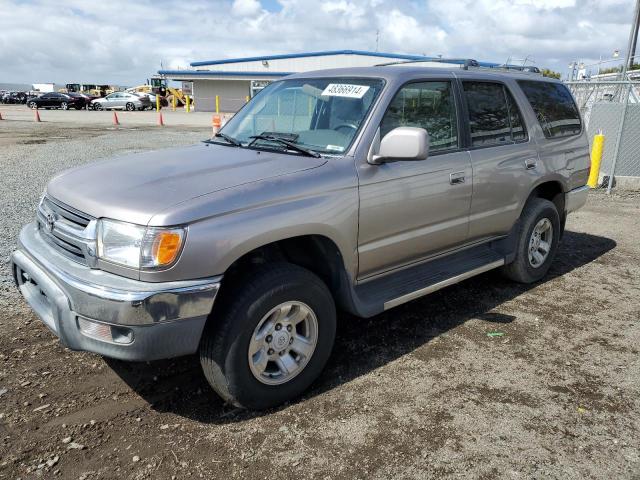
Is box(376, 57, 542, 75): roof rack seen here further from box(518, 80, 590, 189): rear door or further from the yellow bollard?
the yellow bollard

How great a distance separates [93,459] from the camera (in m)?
2.64

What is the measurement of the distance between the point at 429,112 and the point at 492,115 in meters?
0.82

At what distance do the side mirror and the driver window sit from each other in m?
0.24

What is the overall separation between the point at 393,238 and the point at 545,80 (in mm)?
2725

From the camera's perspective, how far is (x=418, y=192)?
3.59 meters

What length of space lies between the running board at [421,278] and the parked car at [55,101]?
42065 mm

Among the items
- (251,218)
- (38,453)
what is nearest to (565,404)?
(251,218)

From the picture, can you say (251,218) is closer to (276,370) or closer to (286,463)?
(276,370)

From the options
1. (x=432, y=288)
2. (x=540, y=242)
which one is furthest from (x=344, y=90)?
(x=540, y=242)

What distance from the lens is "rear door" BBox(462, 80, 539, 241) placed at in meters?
4.12

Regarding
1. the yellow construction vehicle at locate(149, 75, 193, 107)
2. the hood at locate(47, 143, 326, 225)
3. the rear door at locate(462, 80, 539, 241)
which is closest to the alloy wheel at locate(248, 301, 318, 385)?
the hood at locate(47, 143, 326, 225)

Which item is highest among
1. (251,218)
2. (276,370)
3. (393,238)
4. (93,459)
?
(251,218)

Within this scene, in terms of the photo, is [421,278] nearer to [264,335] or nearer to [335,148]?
[335,148]

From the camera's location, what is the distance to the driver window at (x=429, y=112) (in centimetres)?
355
